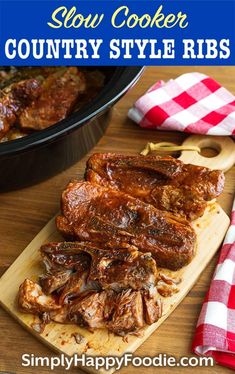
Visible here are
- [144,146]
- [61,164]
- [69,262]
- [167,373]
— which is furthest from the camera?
[144,146]

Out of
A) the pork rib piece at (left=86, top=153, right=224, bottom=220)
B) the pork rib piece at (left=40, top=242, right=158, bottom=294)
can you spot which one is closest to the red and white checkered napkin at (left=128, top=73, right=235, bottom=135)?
the pork rib piece at (left=86, top=153, right=224, bottom=220)

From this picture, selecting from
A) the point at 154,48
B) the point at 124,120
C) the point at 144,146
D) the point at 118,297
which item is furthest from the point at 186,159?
the point at 118,297

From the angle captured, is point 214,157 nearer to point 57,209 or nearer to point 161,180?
point 161,180

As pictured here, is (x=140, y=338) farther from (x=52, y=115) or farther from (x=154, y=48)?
(x=154, y=48)

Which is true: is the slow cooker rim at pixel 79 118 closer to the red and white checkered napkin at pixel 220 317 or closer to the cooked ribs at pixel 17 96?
the cooked ribs at pixel 17 96

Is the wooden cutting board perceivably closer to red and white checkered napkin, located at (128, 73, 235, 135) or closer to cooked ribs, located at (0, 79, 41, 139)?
red and white checkered napkin, located at (128, 73, 235, 135)

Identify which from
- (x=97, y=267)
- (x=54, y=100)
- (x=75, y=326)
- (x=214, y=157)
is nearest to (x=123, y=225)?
(x=97, y=267)

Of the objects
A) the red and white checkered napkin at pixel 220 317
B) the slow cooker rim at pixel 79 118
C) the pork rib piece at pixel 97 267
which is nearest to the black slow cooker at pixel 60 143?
the slow cooker rim at pixel 79 118
